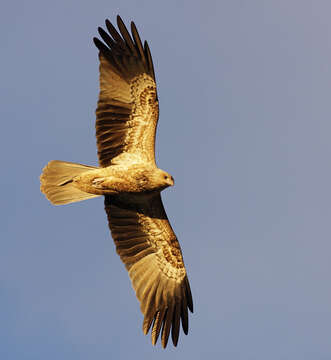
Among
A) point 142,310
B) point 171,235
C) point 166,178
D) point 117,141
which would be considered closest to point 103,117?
point 117,141

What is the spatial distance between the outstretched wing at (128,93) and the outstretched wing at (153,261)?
82 cm

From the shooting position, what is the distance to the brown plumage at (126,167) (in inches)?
447

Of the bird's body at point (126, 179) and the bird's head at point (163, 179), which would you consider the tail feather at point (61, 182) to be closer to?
the bird's body at point (126, 179)

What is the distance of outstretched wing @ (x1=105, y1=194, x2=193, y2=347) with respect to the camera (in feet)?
38.9

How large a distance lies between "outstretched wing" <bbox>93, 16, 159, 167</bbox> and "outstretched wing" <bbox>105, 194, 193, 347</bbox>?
0.82 metres

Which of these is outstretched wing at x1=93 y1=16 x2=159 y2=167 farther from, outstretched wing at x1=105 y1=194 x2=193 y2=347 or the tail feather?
outstretched wing at x1=105 y1=194 x2=193 y2=347

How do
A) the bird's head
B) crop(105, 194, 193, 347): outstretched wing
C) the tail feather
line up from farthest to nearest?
crop(105, 194, 193, 347): outstretched wing < the tail feather < the bird's head

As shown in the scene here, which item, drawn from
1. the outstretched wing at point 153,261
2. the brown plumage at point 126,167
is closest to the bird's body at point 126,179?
the brown plumage at point 126,167

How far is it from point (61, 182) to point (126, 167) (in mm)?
1002

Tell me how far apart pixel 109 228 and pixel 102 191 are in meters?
0.68

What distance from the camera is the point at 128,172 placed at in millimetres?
11328

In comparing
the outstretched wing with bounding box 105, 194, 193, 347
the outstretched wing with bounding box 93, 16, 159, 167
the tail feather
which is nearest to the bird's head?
the outstretched wing with bounding box 93, 16, 159, 167

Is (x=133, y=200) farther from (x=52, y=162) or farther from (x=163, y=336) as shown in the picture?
(x=163, y=336)

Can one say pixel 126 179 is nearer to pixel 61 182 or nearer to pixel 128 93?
pixel 61 182
